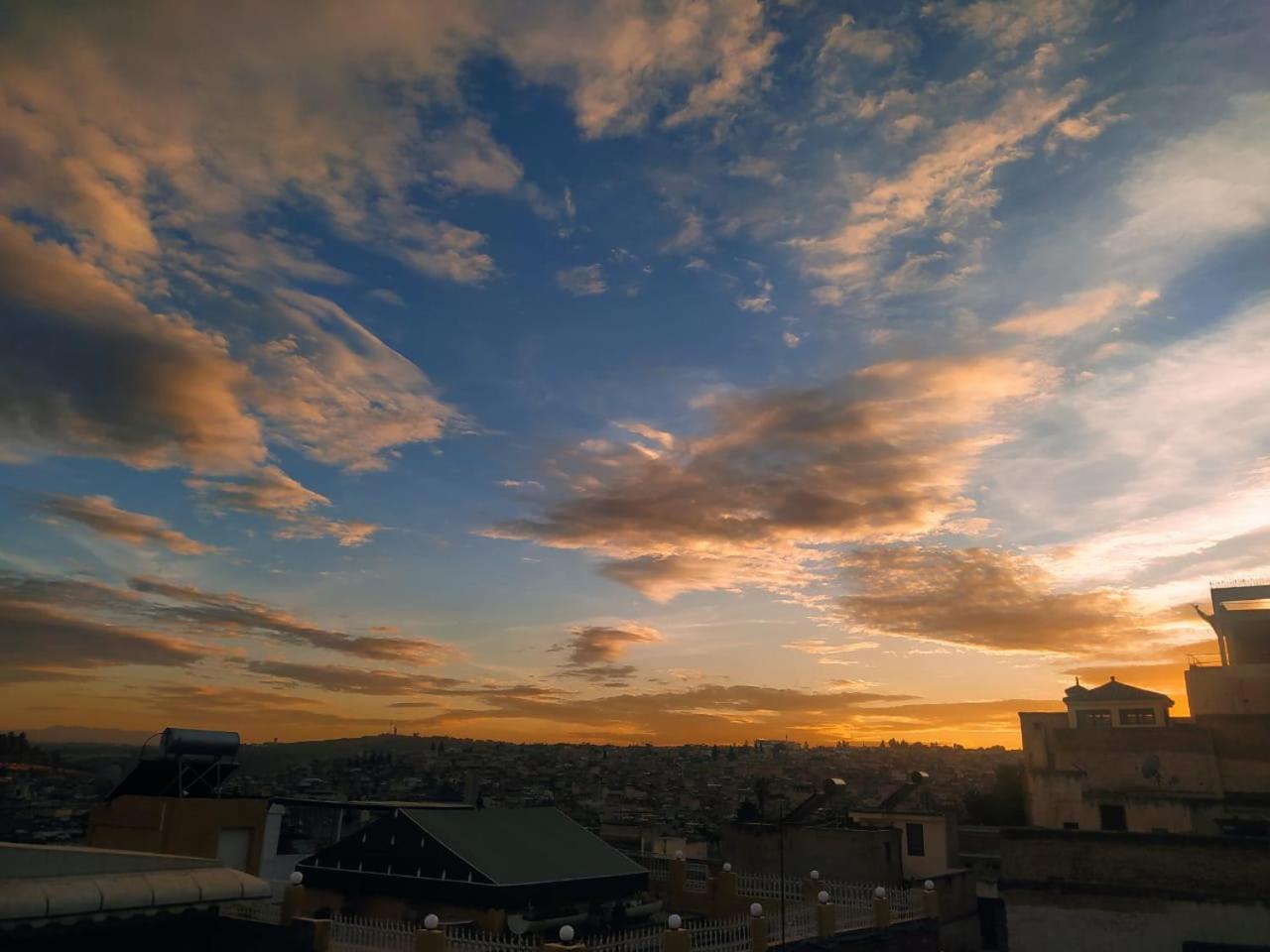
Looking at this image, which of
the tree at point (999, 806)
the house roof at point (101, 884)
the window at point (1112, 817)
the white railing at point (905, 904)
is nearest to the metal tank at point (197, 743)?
the house roof at point (101, 884)

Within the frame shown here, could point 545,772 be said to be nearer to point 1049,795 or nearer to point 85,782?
point 85,782

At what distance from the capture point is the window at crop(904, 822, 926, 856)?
4147cm

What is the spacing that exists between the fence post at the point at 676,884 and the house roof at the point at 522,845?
1218 millimetres

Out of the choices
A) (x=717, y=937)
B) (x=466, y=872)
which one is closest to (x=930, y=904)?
(x=717, y=937)

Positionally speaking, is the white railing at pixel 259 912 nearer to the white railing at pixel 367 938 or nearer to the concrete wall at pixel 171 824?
the white railing at pixel 367 938

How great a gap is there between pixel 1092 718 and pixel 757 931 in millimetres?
47109

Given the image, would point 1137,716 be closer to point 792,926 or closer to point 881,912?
point 881,912

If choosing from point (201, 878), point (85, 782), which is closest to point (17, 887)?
point (201, 878)

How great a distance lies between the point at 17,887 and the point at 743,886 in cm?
2402

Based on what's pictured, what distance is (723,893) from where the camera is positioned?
30.9 metres

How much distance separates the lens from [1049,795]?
169 feet

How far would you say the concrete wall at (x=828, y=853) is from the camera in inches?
1519

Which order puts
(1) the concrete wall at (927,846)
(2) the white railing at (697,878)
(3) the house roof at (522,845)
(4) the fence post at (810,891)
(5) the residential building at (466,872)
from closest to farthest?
(5) the residential building at (466,872) < (3) the house roof at (522,845) < (4) the fence post at (810,891) < (2) the white railing at (697,878) < (1) the concrete wall at (927,846)

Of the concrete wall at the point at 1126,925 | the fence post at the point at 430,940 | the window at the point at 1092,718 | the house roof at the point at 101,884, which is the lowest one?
the concrete wall at the point at 1126,925
